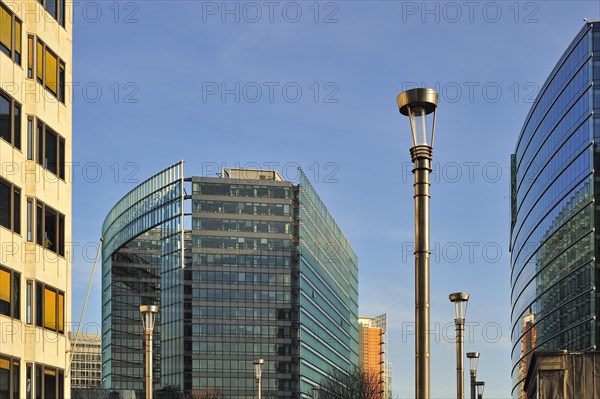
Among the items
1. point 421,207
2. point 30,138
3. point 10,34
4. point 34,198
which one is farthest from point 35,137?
point 421,207

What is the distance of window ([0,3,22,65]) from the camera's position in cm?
3453

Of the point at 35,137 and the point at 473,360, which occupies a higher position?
the point at 35,137

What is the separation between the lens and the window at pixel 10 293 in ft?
111

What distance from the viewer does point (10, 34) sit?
3512 centimetres

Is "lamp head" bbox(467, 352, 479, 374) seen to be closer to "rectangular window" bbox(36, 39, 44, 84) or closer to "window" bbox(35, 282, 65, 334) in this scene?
"window" bbox(35, 282, 65, 334)

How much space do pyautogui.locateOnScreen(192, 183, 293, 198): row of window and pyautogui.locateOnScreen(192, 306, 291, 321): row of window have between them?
1876 cm

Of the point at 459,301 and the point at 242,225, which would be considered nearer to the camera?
the point at 459,301

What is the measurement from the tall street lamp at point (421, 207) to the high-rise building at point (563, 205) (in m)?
84.9

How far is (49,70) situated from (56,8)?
2.77 m

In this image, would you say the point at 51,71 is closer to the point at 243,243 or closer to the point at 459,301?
the point at 459,301

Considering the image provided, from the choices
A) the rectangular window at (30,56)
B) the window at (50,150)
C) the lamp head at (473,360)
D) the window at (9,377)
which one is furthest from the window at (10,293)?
the lamp head at (473,360)

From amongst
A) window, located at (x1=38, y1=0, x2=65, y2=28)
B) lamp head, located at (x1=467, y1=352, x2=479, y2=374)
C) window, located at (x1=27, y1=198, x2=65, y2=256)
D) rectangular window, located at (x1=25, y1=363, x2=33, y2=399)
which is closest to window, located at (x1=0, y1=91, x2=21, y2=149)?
window, located at (x1=27, y1=198, x2=65, y2=256)

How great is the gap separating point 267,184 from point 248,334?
25.0 meters

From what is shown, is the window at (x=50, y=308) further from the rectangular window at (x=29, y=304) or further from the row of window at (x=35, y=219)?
the row of window at (x=35, y=219)
